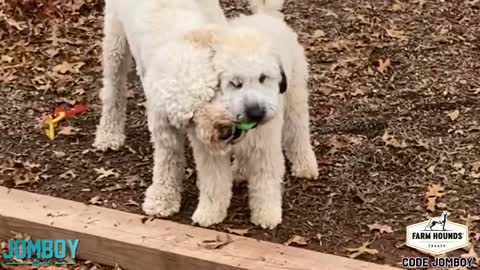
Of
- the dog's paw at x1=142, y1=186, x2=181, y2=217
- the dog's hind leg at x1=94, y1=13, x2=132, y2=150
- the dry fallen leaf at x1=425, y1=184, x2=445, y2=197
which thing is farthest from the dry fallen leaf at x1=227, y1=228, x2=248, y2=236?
the dog's hind leg at x1=94, y1=13, x2=132, y2=150

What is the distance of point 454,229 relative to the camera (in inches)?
171

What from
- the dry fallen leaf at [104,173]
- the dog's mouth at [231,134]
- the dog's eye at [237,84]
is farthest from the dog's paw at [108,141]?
the dog's eye at [237,84]

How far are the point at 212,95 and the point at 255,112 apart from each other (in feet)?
0.73

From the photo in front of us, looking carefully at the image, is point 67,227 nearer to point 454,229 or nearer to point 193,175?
point 193,175

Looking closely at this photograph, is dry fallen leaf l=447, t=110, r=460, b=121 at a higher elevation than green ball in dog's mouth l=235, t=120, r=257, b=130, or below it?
higher

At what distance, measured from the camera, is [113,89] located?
539 centimetres

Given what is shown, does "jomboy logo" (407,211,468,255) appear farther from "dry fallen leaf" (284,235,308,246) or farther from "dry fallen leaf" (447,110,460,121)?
"dry fallen leaf" (447,110,460,121)

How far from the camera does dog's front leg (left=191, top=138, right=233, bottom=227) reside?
4277mm

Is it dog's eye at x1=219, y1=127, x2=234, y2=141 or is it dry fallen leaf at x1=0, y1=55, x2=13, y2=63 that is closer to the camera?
dog's eye at x1=219, y1=127, x2=234, y2=141

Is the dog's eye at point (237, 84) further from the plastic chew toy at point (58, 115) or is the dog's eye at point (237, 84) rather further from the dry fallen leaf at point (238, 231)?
the plastic chew toy at point (58, 115)

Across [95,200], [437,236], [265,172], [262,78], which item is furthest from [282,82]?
[95,200]

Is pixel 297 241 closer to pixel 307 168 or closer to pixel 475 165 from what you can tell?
pixel 307 168

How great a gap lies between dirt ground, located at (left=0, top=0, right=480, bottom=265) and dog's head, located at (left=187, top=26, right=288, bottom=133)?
902 millimetres

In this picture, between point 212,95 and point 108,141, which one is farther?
point 108,141
